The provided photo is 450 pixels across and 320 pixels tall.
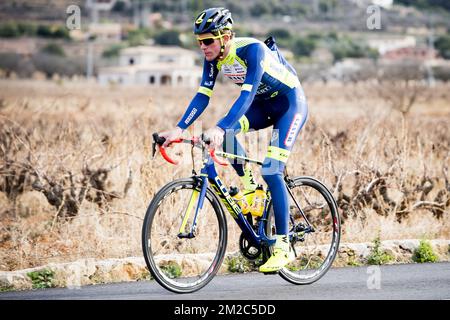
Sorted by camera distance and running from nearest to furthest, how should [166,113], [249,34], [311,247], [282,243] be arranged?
[282,243] → [311,247] → [166,113] → [249,34]

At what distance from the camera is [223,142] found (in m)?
8.35

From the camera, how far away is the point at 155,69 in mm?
77375

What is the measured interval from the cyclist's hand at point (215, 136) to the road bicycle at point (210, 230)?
0.42 ft

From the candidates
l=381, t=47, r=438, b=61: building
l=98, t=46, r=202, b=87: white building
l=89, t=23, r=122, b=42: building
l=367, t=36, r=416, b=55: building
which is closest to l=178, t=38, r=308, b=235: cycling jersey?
l=98, t=46, r=202, b=87: white building

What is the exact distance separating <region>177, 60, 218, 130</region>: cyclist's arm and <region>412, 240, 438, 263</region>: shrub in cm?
288

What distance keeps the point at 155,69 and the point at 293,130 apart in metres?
69.5

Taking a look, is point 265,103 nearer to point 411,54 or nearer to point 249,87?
point 249,87

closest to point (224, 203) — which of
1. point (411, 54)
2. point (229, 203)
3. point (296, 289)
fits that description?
point (229, 203)

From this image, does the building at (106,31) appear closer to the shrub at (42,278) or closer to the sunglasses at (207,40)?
the shrub at (42,278)

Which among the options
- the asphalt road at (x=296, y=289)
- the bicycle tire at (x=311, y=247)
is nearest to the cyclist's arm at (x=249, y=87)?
the bicycle tire at (x=311, y=247)

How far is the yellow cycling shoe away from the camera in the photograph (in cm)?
819

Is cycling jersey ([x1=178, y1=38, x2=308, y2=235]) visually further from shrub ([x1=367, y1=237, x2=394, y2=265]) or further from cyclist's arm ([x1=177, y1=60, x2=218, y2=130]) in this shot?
shrub ([x1=367, y1=237, x2=394, y2=265])

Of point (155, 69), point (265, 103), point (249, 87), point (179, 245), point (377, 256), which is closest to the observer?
point (249, 87)
